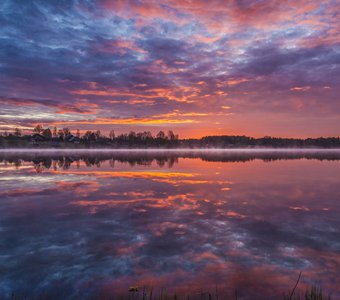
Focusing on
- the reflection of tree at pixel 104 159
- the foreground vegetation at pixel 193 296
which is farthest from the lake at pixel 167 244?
the reflection of tree at pixel 104 159

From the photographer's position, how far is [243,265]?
19.9 feet

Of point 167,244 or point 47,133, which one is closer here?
point 167,244

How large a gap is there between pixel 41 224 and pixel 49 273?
12.3 ft

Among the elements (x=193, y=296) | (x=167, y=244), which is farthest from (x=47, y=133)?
(x=193, y=296)

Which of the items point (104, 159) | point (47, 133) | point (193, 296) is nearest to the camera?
point (193, 296)

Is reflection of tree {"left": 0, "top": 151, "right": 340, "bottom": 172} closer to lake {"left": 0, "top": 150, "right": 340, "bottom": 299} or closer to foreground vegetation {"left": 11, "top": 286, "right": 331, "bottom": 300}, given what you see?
lake {"left": 0, "top": 150, "right": 340, "bottom": 299}

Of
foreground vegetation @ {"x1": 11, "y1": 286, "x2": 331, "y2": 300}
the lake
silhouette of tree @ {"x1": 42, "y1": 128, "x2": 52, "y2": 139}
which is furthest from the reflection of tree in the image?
silhouette of tree @ {"x1": 42, "y1": 128, "x2": 52, "y2": 139}

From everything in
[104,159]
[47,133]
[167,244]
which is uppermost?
[47,133]

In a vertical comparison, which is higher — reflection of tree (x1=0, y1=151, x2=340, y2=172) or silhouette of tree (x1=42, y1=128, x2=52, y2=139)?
silhouette of tree (x1=42, y1=128, x2=52, y2=139)

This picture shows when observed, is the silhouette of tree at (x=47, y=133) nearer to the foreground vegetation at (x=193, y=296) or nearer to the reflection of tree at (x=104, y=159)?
the reflection of tree at (x=104, y=159)

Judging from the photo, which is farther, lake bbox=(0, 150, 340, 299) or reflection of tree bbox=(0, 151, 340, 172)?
reflection of tree bbox=(0, 151, 340, 172)

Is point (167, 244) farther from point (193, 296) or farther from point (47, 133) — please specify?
point (47, 133)

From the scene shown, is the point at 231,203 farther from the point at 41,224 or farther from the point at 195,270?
the point at 41,224

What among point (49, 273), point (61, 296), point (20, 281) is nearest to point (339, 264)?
point (61, 296)
